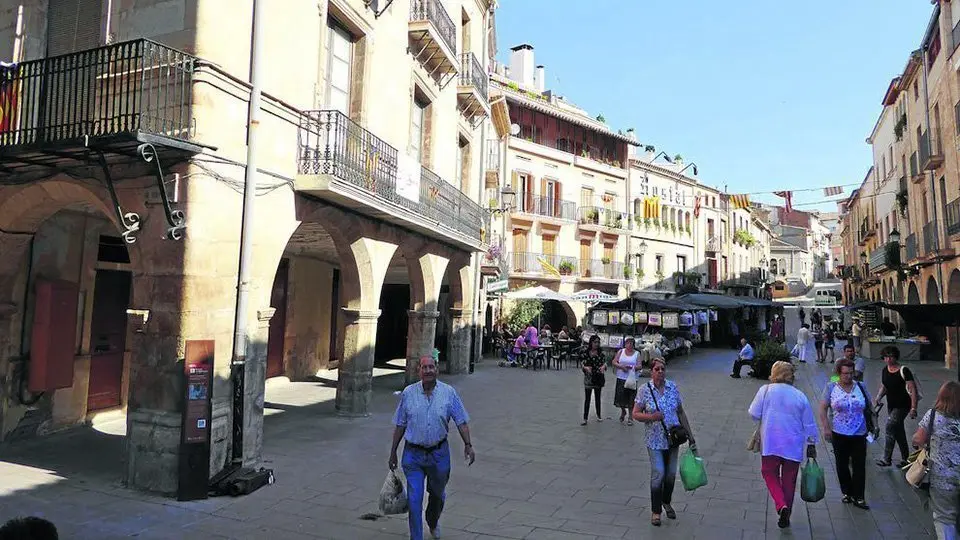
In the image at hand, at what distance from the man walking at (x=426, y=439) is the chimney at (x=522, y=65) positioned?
32548 mm

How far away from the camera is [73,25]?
813 cm

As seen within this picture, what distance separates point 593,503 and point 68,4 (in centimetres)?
954

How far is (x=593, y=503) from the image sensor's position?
6414 millimetres

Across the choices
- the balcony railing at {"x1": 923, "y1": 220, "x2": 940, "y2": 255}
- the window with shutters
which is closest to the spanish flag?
the balcony railing at {"x1": 923, "y1": 220, "x2": 940, "y2": 255}

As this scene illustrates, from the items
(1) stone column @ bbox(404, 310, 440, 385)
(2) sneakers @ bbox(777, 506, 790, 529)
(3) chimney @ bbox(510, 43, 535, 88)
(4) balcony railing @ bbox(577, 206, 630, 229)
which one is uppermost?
(3) chimney @ bbox(510, 43, 535, 88)

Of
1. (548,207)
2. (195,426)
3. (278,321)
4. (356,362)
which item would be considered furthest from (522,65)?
(195,426)

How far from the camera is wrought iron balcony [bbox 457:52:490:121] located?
16.0m

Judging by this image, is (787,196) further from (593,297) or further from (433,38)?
(433,38)

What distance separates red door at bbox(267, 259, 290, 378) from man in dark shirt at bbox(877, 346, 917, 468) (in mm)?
12622

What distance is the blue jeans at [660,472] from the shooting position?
5645 mm

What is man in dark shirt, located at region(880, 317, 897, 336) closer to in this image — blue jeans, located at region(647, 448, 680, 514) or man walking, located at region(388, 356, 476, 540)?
blue jeans, located at region(647, 448, 680, 514)

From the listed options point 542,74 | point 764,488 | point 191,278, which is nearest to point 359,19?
point 191,278

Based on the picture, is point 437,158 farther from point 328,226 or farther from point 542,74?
point 542,74

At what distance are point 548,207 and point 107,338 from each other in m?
23.2
